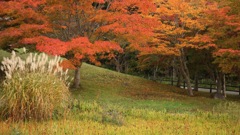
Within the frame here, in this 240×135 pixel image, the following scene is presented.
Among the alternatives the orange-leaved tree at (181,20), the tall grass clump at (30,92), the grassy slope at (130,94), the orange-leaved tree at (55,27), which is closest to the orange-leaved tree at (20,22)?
the orange-leaved tree at (55,27)

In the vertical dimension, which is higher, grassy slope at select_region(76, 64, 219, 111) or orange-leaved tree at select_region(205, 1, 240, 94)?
orange-leaved tree at select_region(205, 1, 240, 94)

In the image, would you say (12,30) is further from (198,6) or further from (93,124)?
(198,6)

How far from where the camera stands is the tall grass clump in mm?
8656

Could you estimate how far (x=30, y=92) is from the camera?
344 inches

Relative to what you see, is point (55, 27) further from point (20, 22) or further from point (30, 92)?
point (30, 92)

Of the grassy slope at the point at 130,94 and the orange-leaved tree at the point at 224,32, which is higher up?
the orange-leaved tree at the point at 224,32

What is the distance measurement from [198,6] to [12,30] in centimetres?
1156

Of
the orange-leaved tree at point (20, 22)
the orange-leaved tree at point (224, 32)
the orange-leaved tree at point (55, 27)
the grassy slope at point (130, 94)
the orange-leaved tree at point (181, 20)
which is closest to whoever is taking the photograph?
the orange-leaved tree at point (55, 27)

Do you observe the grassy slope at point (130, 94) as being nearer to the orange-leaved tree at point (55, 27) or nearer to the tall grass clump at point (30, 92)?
the orange-leaved tree at point (55, 27)

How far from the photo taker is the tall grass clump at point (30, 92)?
28.4ft

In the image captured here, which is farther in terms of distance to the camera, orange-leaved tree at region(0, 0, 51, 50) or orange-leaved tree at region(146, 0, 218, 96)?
orange-leaved tree at region(146, 0, 218, 96)

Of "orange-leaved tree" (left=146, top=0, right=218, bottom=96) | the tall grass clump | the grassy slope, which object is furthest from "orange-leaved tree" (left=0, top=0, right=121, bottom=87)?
"orange-leaved tree" (left=146, top=0, right=218, bottom=96)

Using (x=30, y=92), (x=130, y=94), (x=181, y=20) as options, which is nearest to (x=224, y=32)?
(x=181, y=20)

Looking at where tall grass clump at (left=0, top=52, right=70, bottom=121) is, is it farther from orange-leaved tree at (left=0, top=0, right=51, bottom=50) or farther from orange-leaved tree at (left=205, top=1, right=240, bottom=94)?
orange-leaved tree at (left=205, top=1, right=240, bottom=94)
